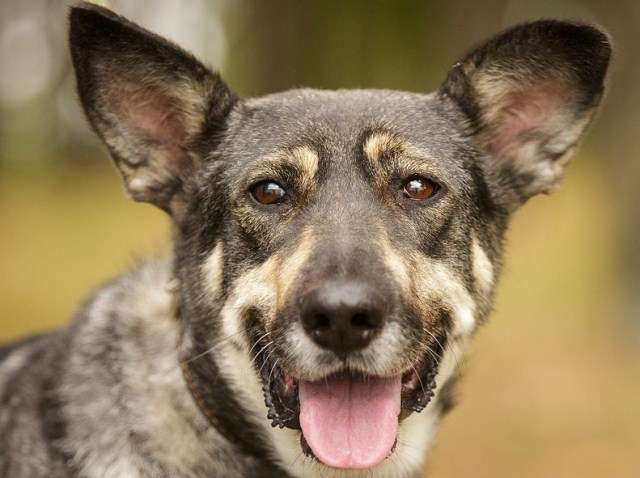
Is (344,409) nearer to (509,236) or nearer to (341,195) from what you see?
(341,195)

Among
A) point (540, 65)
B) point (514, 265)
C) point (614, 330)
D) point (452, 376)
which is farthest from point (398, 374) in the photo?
point (514, 265)

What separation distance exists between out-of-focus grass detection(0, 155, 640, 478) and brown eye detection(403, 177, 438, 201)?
86 centimetres

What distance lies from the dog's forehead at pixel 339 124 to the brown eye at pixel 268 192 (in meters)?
0.13

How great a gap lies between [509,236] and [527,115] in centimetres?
167

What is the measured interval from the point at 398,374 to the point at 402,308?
0.29 metres

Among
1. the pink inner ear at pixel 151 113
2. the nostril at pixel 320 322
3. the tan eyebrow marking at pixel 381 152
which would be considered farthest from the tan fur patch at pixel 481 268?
the pink inner ear at pixel 151 113

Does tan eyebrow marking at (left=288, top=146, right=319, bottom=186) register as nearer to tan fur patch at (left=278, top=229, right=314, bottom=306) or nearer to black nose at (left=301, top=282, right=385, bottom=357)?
tan fur patch at (left=278, top=229, right=314, bottom=306)

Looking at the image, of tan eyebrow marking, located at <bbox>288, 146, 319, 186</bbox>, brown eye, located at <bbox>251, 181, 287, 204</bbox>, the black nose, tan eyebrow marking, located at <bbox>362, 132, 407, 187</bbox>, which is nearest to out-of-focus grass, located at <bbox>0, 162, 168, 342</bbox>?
brown eye, located at <bbox>251, 181, 287, 204</bbox>

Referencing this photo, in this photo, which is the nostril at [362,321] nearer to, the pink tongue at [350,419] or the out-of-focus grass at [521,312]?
the pink tongue at [350,419]

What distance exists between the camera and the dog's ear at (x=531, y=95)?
4.12m

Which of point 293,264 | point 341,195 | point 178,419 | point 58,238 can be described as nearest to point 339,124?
point 341,195

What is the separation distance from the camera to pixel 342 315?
3.22 m

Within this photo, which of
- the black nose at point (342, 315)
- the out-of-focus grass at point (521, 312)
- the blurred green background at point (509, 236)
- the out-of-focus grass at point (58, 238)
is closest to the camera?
the black nose at point (342, 315)

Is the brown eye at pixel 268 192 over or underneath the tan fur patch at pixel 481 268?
over
